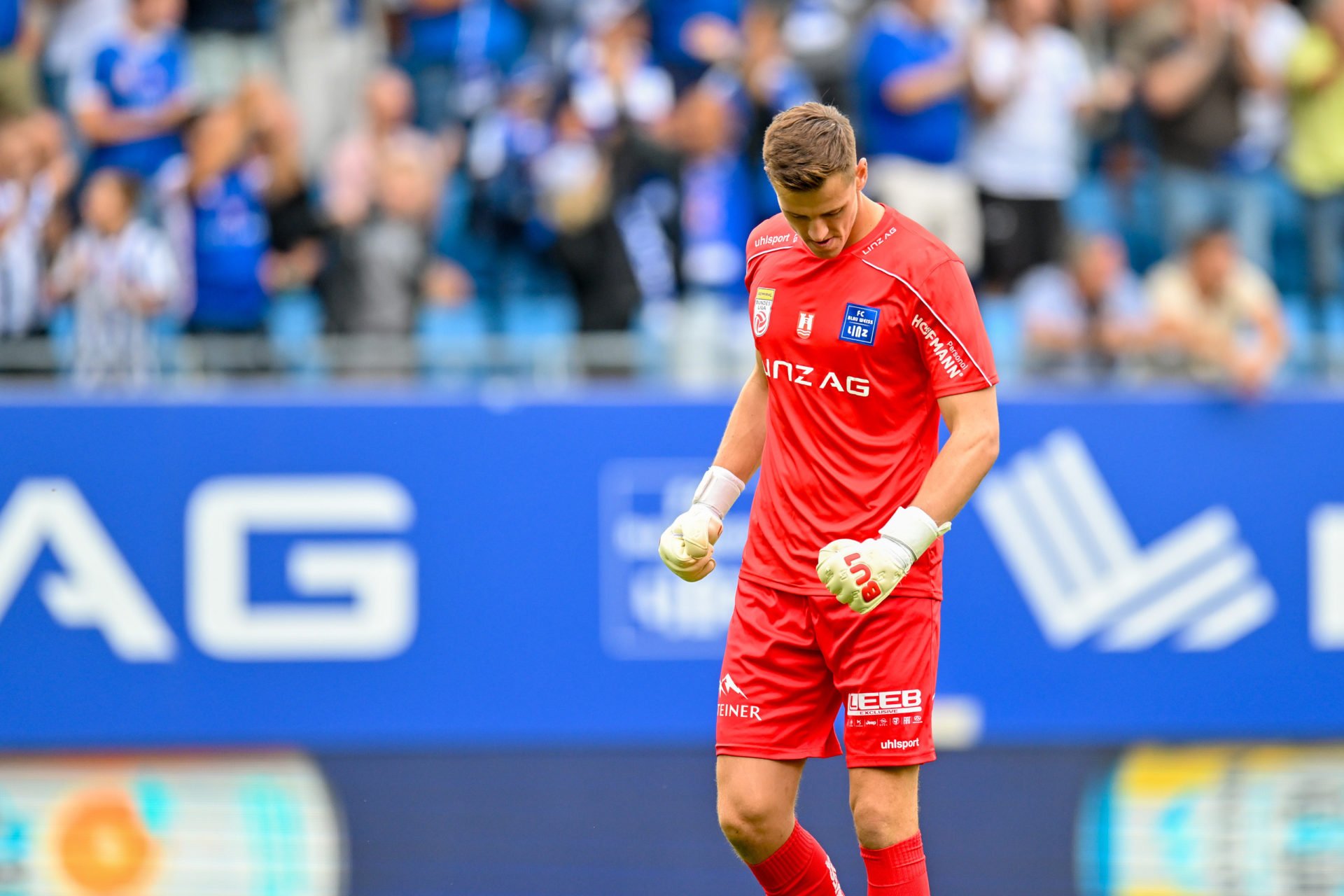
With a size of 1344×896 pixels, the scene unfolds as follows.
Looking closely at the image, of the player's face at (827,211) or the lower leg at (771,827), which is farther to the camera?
the lower leg at (771,827)

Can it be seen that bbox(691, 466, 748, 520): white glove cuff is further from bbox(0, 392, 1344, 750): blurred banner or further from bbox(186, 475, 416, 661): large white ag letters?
bbox(186, 475, 416, 661): large white ag letters

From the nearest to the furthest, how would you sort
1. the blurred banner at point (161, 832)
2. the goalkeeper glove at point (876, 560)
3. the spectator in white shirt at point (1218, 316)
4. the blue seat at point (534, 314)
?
the goalkeeper glove at point (876, 560), the blurred banner at point (161, 832), the spectator in white shirt at point (1218, 316), the blue seat at point (534, 314)

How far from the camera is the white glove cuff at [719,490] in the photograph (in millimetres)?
5055

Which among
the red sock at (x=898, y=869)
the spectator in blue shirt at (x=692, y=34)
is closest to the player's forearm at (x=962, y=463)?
the red sock at (x=898, y=869)

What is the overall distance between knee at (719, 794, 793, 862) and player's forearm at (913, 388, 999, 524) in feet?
3.17

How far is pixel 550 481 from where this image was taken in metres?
7.87

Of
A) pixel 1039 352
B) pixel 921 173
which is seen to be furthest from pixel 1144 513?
pixel 921 173

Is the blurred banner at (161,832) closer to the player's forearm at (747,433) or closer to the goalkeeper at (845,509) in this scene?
the goalkeeper at (845,509)

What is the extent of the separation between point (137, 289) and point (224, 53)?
2.11 m

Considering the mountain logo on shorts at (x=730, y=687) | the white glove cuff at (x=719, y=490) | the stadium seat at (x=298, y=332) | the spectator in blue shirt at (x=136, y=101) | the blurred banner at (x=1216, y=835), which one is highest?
the spectator in blue shirt at (x=136, y=101)

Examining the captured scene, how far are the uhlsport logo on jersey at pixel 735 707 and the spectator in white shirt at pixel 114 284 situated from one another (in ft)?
15.7

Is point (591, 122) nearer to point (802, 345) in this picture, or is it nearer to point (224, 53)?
point (224, 53)

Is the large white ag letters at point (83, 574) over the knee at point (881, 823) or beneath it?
over

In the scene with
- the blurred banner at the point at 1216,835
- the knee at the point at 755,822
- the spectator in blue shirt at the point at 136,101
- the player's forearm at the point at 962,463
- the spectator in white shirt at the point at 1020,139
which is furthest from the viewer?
the spectator in white shirt at the point at 1020,139
